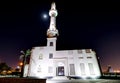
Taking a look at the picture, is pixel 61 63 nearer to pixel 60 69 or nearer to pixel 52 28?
pixel 60 69

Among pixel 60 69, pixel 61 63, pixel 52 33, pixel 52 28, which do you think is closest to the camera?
pixel 61 63

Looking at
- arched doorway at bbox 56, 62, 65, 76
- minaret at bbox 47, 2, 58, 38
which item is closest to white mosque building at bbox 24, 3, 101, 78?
arched doorway at bbox 56, 62, 65, 76

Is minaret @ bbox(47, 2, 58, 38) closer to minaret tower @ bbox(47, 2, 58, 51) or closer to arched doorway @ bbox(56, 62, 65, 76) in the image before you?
minaret tower @ bbox(47, 2, 58, 51)

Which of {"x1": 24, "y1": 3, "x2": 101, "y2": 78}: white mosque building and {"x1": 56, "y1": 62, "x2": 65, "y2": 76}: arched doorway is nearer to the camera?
{"x1": 24, "y1": 3, "x2": 101, "y2": 78}: white mosque building

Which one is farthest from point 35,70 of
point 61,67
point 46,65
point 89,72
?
point 89,72

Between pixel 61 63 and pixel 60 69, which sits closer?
pixel 61 63

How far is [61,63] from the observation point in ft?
116

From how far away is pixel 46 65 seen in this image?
34375 mm

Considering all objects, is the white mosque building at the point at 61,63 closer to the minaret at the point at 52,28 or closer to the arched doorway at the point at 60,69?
the arched doorway at the point at 60,69

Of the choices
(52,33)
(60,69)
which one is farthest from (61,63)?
(52,33)

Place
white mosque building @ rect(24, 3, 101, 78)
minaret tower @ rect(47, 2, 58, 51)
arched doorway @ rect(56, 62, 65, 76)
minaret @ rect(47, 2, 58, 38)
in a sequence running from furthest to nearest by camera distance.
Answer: minaret @ rect(47, 2, 58, 38) < minaret tower @ rect(47, 2, 58, 51) < arched doorway @ rect(56, 62, 65, 76) < white mosque building @ rect(24, 3, 101, 78)

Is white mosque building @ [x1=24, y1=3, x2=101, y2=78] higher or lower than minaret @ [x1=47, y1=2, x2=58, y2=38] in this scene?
lower

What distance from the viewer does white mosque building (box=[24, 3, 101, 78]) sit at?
3278 cm

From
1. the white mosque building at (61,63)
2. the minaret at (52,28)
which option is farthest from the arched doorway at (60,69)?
the minaret at (52,28)
